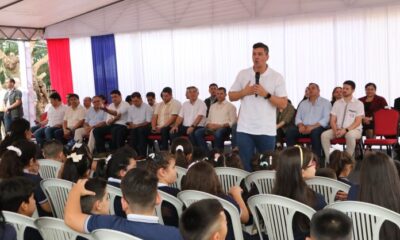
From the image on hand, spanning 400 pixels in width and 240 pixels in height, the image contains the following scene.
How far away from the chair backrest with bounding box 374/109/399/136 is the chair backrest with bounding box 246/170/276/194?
3.87m

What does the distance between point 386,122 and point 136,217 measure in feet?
17.5

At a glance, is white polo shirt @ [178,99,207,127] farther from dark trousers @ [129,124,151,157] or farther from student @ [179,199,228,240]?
student @ [179,199,228,240]

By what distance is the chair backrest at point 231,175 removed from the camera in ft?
10.6

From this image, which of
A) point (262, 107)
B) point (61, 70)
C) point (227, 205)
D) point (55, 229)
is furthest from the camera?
point (61, 70)

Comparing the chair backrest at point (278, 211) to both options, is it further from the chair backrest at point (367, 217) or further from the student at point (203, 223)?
the student at point (203, 223)

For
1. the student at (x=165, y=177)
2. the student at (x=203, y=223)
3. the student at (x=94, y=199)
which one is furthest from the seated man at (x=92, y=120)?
the student at (x=203, y=223)

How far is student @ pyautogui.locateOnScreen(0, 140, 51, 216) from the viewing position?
312 centimetres

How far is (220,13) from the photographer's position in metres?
9.01

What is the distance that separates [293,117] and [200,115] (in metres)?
1.57

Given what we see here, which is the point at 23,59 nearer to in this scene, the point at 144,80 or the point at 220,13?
the point at 144,80

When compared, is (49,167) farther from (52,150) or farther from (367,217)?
(367,217)

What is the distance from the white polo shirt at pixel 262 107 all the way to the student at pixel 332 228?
229 cm

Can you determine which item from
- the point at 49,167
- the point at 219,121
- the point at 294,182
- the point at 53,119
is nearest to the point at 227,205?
the point at 294,182

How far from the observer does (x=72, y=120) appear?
8570mm
